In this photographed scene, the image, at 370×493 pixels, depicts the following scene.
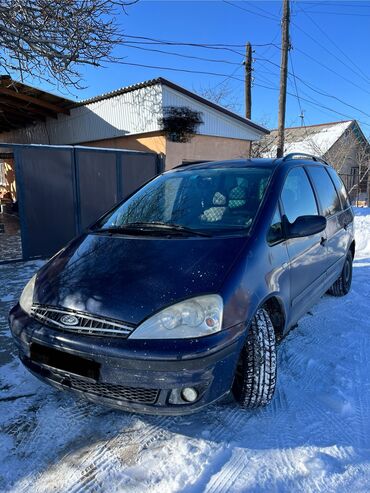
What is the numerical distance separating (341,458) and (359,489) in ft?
0.64

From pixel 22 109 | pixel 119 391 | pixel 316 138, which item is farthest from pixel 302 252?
pixel 316 138

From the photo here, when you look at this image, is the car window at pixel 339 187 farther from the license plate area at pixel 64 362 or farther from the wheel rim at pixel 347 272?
the license plate area at pixel 64 362

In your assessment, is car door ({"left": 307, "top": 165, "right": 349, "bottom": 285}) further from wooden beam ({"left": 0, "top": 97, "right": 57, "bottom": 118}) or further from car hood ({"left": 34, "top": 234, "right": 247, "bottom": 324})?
wooden beam ({"left": 0, "top": 97, "right": 57, "bottom": 118})

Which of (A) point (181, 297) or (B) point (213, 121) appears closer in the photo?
(A) point (181, 297)

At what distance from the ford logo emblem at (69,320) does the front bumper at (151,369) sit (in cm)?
6

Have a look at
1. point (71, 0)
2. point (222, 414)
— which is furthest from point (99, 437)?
point (71, 0)

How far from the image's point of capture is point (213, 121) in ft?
33.2

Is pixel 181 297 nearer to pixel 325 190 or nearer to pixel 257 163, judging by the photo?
pixel 257 163

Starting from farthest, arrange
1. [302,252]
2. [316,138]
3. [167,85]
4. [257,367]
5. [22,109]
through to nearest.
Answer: [316,138]
[22,109]
[167,85]
[302,252]
[257,367]

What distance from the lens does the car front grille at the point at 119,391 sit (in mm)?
1914

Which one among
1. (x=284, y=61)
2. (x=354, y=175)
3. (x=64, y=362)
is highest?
(x=284, y=61)

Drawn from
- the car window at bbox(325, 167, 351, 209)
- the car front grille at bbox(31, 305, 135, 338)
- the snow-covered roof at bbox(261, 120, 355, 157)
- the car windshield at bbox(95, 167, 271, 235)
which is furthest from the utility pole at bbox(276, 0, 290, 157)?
the car front grille at bbox(31, 305, 135, 338)

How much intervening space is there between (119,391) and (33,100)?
38.2 feet

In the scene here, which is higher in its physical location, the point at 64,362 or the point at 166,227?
the point at 166,227
